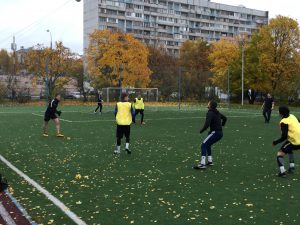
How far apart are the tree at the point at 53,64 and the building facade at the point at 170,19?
1788 inches

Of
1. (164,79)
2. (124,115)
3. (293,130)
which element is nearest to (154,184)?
(293,130)

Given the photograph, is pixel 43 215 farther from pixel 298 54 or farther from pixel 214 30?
pixel 214 30

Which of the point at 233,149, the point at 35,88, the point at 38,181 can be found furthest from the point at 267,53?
the point at 38,181

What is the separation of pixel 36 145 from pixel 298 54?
42.2 metres

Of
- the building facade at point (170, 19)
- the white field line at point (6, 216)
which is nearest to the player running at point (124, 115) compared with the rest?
the white field line at point (6, 216)

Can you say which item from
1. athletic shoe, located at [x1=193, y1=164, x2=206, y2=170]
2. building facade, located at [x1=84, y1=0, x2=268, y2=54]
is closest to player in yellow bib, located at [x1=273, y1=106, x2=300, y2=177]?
athletic shoe, located at [x1=193, y1=164, x2=206, y2=170]

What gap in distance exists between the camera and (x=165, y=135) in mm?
18672

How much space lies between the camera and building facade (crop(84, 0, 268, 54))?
109562mm

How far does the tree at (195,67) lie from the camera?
62.3 metres

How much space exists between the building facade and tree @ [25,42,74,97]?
45.4 metres

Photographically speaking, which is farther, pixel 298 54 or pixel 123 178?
pixel 298 54

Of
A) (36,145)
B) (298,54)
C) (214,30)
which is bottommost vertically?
(36,145)

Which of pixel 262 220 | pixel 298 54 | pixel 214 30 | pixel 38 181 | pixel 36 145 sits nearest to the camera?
pixel 262 220

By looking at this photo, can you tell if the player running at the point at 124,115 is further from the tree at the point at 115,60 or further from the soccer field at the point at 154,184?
the tree at the point at 115,60
